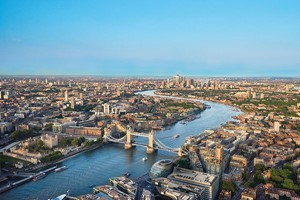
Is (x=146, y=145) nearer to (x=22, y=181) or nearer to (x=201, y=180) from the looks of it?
(x=201, y=180)

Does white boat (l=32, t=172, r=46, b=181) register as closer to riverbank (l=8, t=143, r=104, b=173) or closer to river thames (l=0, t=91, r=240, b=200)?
river thames (l=0, t=91, r=240, b=200)

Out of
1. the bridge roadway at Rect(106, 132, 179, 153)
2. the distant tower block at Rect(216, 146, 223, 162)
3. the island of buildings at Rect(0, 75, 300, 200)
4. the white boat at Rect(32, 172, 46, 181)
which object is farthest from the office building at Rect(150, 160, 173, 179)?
the white boat at Rect(32, 172, 46, 181)

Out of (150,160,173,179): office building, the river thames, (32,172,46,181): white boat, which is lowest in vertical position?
the river thames

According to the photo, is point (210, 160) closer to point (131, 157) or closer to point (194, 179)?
point (194, 179)

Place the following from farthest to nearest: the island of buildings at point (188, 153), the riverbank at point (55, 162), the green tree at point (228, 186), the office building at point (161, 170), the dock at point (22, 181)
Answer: the riverbank at point (55, 162) < the office building at point (161, 170) < the dock at point (22, 181) < the green tree at point (228, 186) < the island of buildings at point (188, 153)

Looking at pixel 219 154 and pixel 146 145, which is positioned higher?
pixel 219 154

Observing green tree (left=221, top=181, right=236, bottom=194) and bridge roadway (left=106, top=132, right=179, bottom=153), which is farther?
bridge roadway (left=106, top=132, right=179, bottom=153)

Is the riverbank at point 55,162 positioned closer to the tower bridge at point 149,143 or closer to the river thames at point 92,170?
the river thames at point 92,170

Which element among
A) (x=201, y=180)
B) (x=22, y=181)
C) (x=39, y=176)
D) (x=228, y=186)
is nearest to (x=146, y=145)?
(x=39, y=176)

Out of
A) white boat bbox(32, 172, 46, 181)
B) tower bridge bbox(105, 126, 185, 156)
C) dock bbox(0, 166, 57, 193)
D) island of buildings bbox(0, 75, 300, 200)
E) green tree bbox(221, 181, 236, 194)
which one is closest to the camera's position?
island of buildings bbox(0, 75, 300, 200)

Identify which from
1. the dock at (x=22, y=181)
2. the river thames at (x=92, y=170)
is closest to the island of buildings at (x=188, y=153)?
the dock at (x=22, y=181)

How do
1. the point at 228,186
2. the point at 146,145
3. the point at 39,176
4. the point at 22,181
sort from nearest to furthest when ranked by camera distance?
1. the point at 228,186
2. the point at 22,181
3. the point at 39,176
4. the point at 146,145
